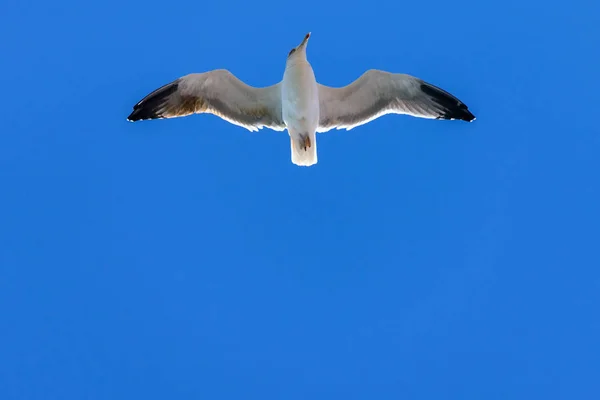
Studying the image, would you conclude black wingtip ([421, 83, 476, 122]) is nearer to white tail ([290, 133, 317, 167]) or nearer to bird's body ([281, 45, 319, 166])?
bird's body ([281, 45, 319, 166])

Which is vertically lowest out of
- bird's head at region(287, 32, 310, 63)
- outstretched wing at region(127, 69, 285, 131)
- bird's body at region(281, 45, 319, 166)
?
bird's body at region(281, 45, 319, 166)

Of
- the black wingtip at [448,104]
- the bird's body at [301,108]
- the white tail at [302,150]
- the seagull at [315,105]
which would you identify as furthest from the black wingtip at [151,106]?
the black wingtip at [448,104]

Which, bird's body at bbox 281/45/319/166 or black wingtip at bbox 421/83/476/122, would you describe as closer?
bird's body at bbox 281/45/319/166

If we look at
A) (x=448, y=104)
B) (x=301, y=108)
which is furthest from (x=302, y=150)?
(x=448, y=104)

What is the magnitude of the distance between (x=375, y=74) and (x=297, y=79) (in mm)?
1151

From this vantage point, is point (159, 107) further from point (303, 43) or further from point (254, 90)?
point (303, 43)

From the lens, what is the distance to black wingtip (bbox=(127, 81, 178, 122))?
11.2 m

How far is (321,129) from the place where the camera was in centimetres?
1152

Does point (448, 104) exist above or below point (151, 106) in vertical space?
above

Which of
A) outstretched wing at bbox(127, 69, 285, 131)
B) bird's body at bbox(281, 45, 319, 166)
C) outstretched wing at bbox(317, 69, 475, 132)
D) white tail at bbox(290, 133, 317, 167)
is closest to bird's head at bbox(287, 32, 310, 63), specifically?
bird's body at bbox(281, 45, 319, 166)

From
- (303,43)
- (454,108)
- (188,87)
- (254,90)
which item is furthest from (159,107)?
(454,108)

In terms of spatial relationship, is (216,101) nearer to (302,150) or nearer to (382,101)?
(302,150)

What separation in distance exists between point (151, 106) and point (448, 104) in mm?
3831

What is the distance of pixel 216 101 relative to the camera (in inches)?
446
